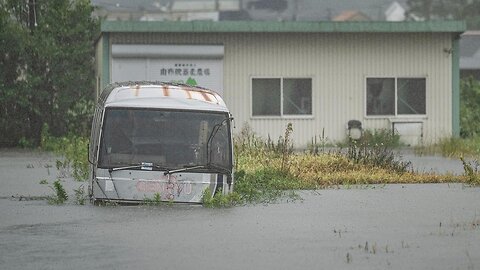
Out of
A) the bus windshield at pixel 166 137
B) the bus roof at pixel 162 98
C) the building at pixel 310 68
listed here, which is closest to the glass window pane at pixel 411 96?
the building at pixel 310 68

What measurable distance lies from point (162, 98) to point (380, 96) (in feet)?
57.4

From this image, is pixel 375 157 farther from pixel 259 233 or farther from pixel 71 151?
pixel 259 233

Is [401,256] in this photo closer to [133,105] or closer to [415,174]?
[133,105]

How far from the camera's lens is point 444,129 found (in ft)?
113

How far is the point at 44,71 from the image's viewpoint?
121ft

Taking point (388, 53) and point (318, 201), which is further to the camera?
point (388, 53)

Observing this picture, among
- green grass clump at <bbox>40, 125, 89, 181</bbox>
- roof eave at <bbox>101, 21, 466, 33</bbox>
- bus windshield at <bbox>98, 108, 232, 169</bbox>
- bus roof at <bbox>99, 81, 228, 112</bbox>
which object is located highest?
roof eave at <bbox>101, 21, 466, 33</bbox>

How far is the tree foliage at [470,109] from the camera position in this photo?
3941 centimetres

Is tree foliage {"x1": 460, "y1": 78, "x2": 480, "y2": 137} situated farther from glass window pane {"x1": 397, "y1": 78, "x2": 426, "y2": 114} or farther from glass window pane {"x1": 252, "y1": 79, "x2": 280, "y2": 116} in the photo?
glass window pane {"x1": 252, "y1": 79, "x2": 280, "y2": 116}

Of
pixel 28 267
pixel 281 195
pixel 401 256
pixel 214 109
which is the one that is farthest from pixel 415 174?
pixel 28 267

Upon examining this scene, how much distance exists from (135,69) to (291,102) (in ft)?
15.9

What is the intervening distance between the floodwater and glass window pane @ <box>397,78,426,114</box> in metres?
14.9

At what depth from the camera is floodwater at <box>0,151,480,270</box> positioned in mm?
11352

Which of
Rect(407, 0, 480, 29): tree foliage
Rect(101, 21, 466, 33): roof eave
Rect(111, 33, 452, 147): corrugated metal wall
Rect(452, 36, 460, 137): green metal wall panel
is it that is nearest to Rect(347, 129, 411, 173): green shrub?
Rect(111, 33, 452, 147): corrugated metal wall
